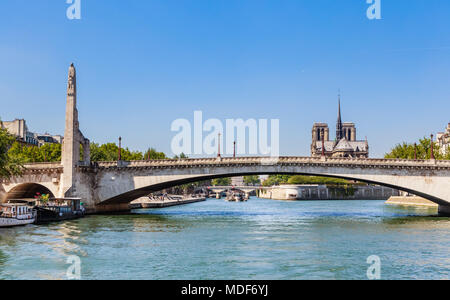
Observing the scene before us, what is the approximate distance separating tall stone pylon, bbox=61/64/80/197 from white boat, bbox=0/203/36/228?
→ 533 inches

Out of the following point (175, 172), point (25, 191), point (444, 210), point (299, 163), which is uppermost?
point (299, 163)

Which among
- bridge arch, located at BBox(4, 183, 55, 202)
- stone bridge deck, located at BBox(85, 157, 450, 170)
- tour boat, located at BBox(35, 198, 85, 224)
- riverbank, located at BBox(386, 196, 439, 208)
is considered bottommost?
riverbank, located at BBox(386, 196, 439, 208)

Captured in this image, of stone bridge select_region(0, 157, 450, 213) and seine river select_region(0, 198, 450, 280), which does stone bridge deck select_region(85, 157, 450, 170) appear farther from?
seine river select_region(0, 198, 450, 280)

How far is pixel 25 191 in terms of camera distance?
236 feet

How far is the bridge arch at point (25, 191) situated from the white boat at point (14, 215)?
1772 centimetres

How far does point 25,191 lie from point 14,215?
29.0 meters

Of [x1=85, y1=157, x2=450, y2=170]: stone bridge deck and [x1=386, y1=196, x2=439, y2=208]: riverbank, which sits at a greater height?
[x1=85, y1=157, x2=450, y2=170]: stone bridge deck

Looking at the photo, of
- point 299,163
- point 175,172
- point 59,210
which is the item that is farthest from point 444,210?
point 59,210

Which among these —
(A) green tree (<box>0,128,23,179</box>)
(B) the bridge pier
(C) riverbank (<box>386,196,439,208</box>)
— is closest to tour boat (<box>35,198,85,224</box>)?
(A) green tree (<box>0,128,23,179</box>)

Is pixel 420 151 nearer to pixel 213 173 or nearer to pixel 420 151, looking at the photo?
pixel 420 151

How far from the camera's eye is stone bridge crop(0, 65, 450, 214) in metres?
59.5

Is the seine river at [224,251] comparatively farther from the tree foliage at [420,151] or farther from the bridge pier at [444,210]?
the tree foliage at [420,151]

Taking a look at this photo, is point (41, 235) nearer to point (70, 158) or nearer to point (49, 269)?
point (49, 269)
